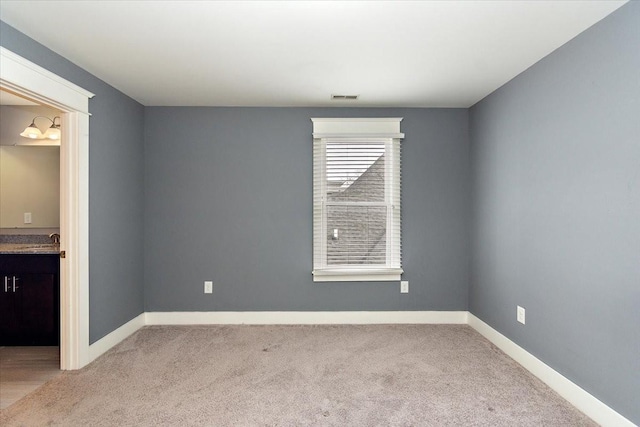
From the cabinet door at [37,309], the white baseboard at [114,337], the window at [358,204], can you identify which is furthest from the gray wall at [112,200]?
the window at [358,204]

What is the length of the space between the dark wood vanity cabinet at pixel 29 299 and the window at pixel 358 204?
255 cm

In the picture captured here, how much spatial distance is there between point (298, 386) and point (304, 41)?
2471mm

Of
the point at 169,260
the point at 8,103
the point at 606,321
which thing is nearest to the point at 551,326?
the point at 606,321

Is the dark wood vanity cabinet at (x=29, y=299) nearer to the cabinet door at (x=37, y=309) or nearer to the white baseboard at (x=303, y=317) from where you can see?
the cabinet door at (x=37, y=309)

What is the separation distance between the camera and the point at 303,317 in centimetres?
401

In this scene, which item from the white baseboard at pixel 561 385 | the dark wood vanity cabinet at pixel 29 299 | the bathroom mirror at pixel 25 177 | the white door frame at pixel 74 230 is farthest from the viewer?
the bathroom mirror at pixel 25 177

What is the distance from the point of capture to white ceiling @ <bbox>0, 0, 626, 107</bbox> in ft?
6.75

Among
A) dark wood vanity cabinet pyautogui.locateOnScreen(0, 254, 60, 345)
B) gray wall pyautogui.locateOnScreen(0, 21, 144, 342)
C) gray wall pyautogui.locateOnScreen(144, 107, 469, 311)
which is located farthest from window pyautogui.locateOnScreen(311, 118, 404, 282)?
dark wood vanity cabinet pyautogui.locateOnScreen(0, 254, 60, 345)

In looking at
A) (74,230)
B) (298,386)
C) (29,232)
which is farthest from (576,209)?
(29,232)

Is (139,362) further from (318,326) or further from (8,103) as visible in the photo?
(8,103)

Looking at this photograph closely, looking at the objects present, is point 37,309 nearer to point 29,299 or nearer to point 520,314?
point 29,299

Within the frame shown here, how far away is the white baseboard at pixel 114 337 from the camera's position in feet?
10.2

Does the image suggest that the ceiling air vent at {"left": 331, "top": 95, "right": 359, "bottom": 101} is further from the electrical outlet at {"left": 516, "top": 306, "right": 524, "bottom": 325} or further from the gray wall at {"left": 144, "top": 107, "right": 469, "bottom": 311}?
the electrical outlet at {"left": 516, "top": 306, "right": 524, "bottom": 325}

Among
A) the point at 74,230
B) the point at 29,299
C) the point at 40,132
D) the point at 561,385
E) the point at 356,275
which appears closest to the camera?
the point at 561,385
